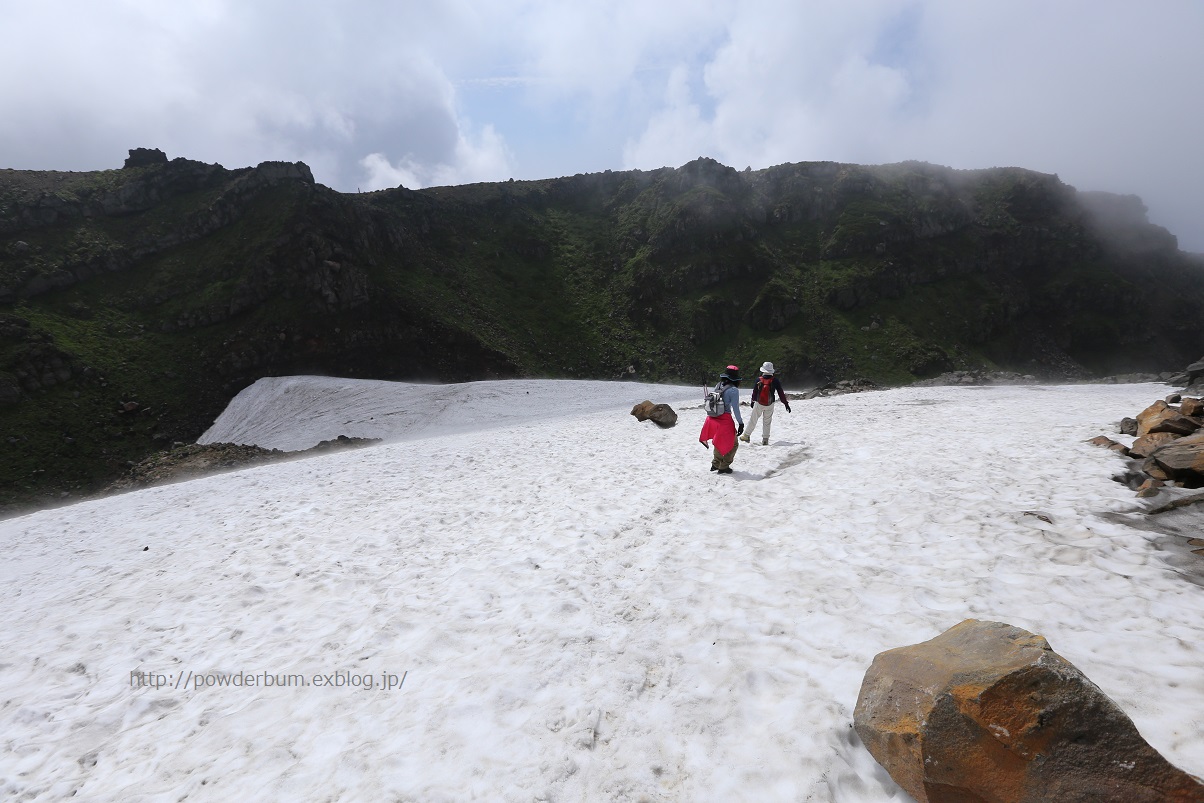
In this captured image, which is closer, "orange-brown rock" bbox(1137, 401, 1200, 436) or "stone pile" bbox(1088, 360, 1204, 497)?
"stone pile" bbox(1088, 360, 1204, 497)

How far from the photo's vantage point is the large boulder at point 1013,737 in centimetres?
311

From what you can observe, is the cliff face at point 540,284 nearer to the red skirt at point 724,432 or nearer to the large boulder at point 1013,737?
the red skirt at point 724,432

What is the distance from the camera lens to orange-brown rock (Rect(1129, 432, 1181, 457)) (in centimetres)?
1017

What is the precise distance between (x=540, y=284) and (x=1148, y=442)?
8788cm

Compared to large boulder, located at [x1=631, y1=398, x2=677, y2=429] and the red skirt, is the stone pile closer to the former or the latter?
the red skirt

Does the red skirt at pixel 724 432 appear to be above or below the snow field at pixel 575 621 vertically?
above

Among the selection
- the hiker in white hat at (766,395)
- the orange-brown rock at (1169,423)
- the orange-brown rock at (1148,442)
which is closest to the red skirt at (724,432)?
the hiker in white hat at (766,395)

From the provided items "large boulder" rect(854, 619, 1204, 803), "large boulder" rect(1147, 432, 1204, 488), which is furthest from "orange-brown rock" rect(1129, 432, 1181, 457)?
"large boulder" rect(854, 619, 1204, 803)

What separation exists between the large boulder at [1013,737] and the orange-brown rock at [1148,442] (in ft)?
33.2

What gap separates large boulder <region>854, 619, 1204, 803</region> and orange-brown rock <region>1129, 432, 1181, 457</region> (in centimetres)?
1012

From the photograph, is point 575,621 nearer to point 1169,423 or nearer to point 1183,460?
point 1183,460

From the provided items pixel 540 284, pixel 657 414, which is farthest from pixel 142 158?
pixel 657 414

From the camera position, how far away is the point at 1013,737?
11.0 feet

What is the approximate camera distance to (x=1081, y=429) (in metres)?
14.4
